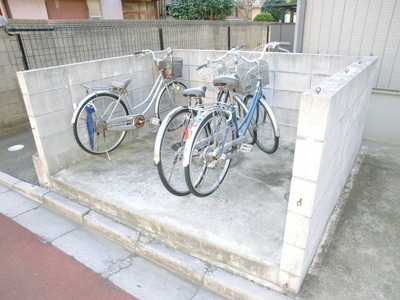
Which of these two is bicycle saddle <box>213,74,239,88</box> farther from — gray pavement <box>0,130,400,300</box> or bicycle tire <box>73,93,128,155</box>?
gray pavement <box>0,130,400,300</box>

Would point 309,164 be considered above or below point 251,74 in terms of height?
below

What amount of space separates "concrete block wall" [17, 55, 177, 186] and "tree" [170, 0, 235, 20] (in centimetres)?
865

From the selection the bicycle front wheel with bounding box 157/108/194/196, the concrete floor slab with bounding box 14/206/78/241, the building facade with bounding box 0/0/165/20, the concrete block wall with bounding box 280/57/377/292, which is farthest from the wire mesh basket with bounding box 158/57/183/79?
the building facade with bounding box 0/0/165/20

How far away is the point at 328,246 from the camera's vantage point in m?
2.38

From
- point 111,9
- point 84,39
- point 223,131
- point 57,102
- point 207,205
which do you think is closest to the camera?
point 207,205

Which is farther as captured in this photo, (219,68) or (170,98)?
(170,98)

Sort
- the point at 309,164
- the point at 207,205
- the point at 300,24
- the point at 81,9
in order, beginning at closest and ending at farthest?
the point at 309,164 → the point at 207,205 → the point at 300,24 → the point at 81,9

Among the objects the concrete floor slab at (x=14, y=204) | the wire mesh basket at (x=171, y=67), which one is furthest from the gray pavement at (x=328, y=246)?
the wire mesh basket at (x=171, y=67)

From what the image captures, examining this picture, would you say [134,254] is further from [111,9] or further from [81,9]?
[111,9]

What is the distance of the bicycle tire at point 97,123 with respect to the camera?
11.5 feet

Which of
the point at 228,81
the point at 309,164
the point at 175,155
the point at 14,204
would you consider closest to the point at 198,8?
the point at 228,81

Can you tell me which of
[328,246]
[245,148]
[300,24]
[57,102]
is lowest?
[328,246]

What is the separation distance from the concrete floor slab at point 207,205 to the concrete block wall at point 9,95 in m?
2.51

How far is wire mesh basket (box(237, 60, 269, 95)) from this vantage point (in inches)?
130
